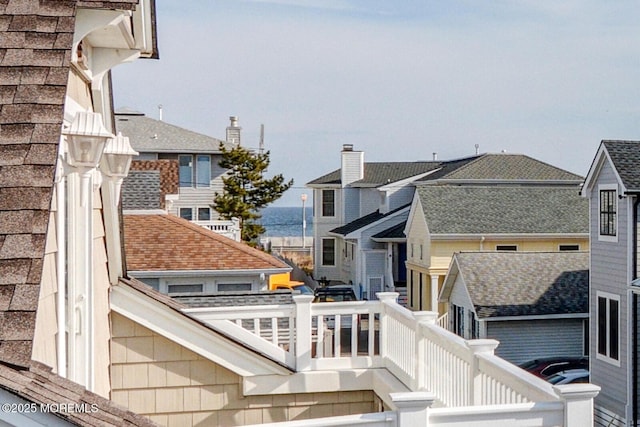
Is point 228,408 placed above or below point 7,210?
below

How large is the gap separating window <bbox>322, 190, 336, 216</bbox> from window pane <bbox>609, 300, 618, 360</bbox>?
23.2 meters

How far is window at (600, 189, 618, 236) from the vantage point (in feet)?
48.6

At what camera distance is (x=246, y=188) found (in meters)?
35.1

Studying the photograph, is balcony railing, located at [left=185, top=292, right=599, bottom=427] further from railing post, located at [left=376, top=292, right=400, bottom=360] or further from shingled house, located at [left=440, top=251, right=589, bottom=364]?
shingled house, located at [left=440, top=251, right=589, bottom=364]

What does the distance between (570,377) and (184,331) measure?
11543 mm

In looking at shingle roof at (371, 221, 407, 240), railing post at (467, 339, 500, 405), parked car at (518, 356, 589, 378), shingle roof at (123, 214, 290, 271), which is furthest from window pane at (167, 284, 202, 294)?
shingle roof at (371, 221, 407, 240)

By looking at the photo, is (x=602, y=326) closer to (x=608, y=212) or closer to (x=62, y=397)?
(x=608, y=212)

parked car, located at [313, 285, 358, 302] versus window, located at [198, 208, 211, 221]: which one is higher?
window, located at [198, 208, 211, 221]

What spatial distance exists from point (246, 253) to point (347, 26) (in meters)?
10.1

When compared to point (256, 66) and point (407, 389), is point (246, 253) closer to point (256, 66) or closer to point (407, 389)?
point (407, 389)

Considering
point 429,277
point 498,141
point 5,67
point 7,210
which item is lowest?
point 429,277

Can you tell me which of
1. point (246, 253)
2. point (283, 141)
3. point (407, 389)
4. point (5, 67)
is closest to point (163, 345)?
point (407, 389)

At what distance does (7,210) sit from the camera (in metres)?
2.23

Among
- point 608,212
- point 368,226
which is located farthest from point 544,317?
point 368,226
